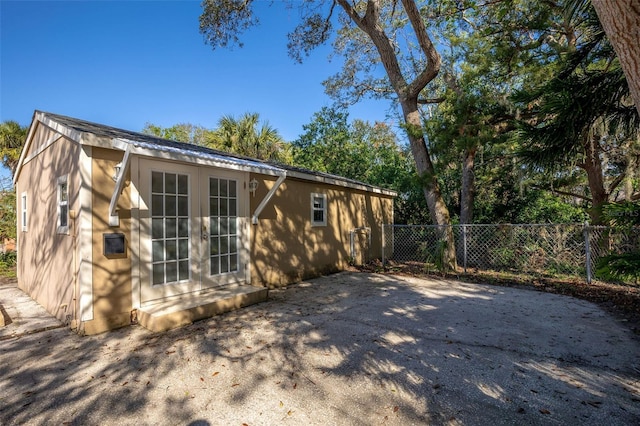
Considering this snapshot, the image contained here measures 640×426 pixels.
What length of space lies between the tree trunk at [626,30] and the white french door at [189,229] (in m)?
4.97

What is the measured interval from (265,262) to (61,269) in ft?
10.7

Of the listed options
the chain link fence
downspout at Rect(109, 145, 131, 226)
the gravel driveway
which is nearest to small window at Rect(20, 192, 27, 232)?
the gravel driveway

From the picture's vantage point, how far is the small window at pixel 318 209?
25.3ft

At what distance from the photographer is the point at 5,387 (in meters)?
2.71

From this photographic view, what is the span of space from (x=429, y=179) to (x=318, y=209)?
3.06 meters

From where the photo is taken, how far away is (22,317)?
471cm

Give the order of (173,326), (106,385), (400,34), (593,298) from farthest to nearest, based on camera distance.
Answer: (400,34)
(593,298)
(173,326)
(106,385)

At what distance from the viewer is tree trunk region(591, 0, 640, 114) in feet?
6.03

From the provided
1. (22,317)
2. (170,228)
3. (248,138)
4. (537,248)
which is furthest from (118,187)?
(248,138)

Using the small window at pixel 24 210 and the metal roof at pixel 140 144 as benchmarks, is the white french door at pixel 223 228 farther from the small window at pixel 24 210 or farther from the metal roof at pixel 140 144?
the small window at pixel 24 210

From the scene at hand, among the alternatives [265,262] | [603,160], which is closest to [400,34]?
[603,160]

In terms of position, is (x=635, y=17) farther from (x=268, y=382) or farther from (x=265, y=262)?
(x=265, y=262)

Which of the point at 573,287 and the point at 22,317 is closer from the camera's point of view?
the point at 22,317

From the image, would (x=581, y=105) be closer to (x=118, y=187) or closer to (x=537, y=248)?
(x=537, y=248)
